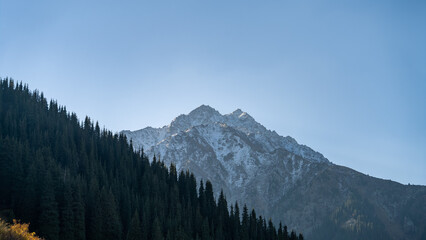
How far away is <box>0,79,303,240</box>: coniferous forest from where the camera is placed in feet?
354

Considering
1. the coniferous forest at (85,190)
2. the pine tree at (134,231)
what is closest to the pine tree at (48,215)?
the coniferous forest at (85,190)

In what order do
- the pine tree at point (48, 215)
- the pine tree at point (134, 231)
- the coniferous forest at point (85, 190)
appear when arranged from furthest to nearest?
1. the pine tree at point (134, 231)
2. the coniferous forest at point (85, 190)
3. the pine tree at point (48, 215)

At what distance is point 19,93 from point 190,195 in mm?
80311

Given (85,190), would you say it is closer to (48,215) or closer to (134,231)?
(134,231)

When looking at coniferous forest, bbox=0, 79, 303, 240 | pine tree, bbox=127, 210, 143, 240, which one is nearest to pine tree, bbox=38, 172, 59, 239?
Result: coniferous forest, bbox=0, 79, 303, 240

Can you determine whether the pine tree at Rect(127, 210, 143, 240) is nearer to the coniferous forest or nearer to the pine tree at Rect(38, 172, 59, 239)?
the coniferous forest

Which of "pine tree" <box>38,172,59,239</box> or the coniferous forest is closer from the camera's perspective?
"pine tree" <box>38,172,59,239</box>

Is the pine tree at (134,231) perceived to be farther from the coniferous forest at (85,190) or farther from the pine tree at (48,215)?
the pine tree at (48,215)

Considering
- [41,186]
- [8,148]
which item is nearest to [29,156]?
[8,148]

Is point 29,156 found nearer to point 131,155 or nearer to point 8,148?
point 8,148

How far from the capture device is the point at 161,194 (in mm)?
175375

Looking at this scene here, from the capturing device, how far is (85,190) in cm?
12506

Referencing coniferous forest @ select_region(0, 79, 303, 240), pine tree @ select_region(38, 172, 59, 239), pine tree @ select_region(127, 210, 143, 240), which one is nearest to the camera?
pine tree @ select_region(38, 172, 59, 239)

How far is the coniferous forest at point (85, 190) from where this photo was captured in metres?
108
